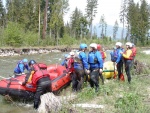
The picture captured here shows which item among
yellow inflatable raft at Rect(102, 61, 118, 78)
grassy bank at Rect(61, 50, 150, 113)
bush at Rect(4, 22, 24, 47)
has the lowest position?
grassy bank at Rect(61, 50, 150, 113)

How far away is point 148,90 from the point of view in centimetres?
874

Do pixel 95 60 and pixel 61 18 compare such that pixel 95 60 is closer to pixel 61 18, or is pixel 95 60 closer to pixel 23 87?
pixel 23 87

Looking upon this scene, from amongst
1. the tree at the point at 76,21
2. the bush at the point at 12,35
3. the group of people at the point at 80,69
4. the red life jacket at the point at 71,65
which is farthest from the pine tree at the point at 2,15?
the group of people at the point at 80,69

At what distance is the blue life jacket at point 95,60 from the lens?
852cm

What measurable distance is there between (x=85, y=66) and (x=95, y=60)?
0.46m

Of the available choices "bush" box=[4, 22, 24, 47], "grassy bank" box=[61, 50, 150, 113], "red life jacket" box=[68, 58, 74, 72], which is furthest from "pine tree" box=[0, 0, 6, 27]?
"grassy bank" box=[61, 50, 150, 113]

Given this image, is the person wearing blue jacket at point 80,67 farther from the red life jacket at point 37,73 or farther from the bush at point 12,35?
the bush at point 12,35

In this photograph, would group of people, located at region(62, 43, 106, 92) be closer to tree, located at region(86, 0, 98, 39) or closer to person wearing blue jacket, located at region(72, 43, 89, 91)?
person wearing blue jacket, located at region(72, 43, 89, 91)

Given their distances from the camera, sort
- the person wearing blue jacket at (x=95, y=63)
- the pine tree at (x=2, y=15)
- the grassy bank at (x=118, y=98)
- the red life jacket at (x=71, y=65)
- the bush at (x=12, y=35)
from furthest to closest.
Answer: the pine tree at (x=2, y=15) < the bush at (x=12, y=35) < the red life jacket at (x=71, y=65) < the person wearing blue jacket at (x=95, y=63) < the grassy bank at (x=118, y=98)

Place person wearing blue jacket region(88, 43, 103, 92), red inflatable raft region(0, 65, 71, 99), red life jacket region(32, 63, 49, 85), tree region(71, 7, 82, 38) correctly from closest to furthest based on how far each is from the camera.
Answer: red life jacket region(32, 63, 49, 85) < person wearing blue jacket region(88, 43, 103, 92) < red inflatable raft region(0, 65, 71, 99) < tree region(71, 7, 82, 38)

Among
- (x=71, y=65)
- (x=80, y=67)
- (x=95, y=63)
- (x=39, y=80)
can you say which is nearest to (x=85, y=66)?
(x=80, y=67)

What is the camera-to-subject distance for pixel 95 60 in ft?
28.1

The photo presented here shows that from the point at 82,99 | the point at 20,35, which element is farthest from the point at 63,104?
the point at 20,35

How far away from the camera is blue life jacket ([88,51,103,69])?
8.52 m
